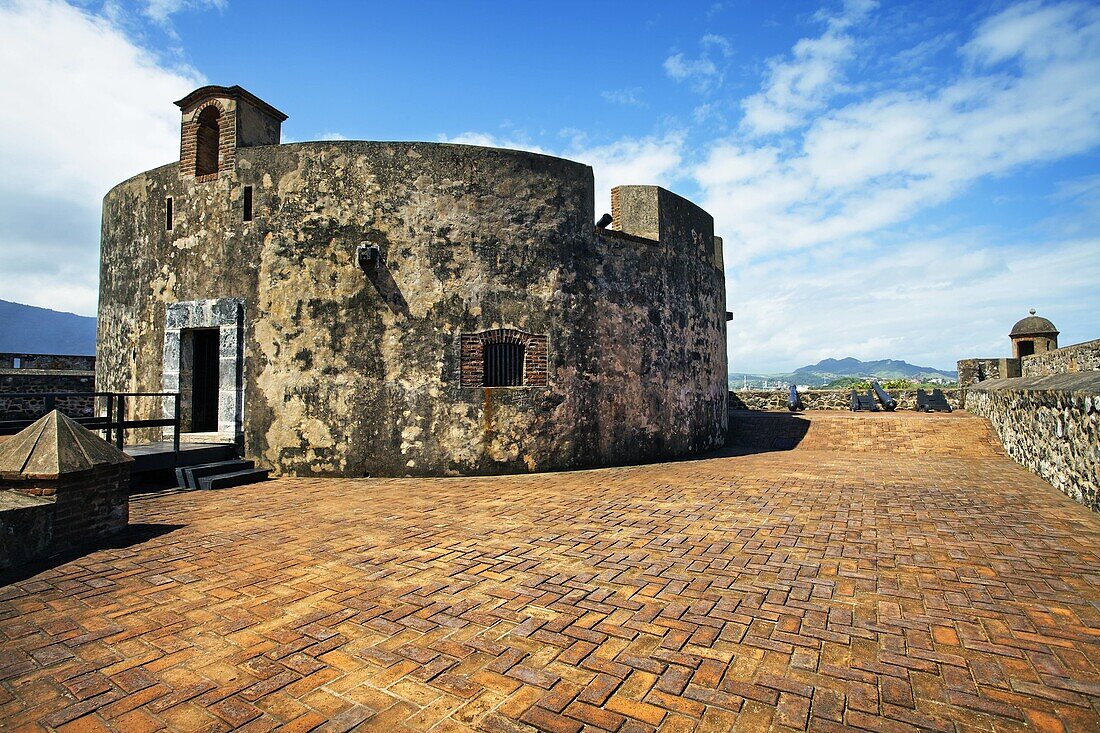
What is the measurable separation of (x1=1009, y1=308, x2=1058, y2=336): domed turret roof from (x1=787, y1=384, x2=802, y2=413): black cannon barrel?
13492mm

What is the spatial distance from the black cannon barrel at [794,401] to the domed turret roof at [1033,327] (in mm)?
13492

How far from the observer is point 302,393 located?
8992 mm

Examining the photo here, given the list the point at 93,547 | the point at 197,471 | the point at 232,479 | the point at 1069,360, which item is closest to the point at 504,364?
the point at 232,479

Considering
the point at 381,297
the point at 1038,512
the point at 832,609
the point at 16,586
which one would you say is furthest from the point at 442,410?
the point at 1038,512

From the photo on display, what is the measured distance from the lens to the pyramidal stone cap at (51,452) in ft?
15.5

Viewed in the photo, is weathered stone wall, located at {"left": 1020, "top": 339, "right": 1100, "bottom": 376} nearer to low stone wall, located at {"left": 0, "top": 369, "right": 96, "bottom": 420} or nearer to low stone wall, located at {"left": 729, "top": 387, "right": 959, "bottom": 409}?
low stone wall, located at {"left": 729, "top": 387, "right": 959, "bottom": 409}

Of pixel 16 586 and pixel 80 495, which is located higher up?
pixel 80 495

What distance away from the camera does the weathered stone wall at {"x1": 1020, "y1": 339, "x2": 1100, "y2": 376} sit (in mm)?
12188

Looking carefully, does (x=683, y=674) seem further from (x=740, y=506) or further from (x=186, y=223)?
(x=186, y=223)

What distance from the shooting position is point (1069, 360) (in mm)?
13766

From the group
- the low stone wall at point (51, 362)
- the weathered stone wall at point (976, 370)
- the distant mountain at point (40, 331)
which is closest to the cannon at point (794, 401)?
the weathered stone wall at point (976, 370)

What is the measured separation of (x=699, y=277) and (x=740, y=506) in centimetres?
710

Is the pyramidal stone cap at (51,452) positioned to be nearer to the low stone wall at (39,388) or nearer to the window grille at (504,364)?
the window grille at (504,364)

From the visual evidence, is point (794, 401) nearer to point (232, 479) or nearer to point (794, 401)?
point (794, 401)
